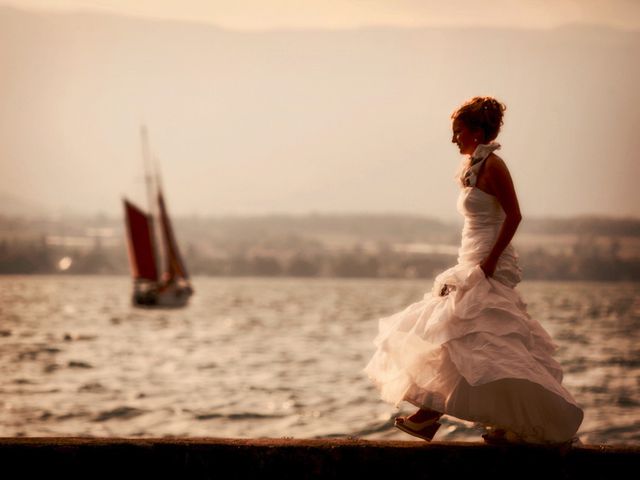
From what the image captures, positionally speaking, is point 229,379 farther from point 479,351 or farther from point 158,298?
point 158,298

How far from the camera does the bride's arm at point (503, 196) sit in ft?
15.0

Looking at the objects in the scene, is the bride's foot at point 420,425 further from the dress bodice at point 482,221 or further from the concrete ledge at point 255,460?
the dress bodice at point 482,221

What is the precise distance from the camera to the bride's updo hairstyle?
475 centimetres

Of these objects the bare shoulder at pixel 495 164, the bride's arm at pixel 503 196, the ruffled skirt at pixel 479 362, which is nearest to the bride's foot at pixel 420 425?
the ruffled skirt at pixel 479 362

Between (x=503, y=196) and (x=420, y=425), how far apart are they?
1.31 metres

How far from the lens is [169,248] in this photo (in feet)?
267

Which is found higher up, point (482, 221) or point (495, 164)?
point (495, 164)

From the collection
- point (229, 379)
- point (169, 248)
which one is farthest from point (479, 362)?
point (169, 248)

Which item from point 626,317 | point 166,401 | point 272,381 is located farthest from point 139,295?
point 626,317

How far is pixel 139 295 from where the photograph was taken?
85125mm

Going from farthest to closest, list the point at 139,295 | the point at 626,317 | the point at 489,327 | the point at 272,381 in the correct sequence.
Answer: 1. the point at 626,317
2. the point at 139,295
3. the point at 272,381
4. the point at 489,327

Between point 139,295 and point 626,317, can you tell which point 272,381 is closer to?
point 139,295

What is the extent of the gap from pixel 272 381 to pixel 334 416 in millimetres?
12145

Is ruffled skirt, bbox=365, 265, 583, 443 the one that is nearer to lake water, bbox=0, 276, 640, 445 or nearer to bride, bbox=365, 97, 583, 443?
bride, bbox=365, 97, 583, 443
